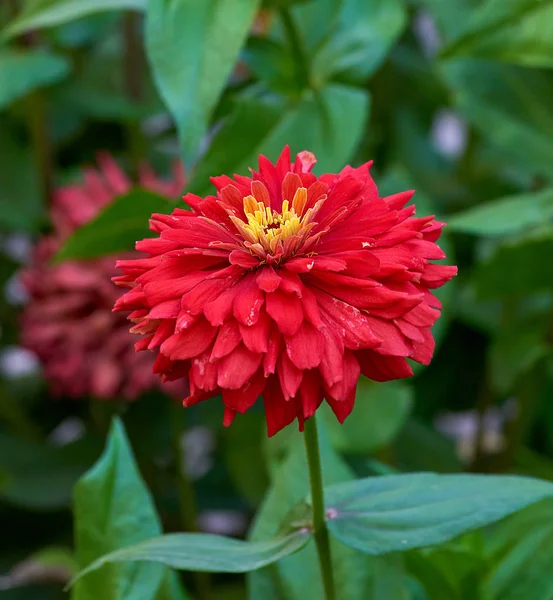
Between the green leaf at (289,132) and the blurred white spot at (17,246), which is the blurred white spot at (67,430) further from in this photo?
the green leaf at (289,132)

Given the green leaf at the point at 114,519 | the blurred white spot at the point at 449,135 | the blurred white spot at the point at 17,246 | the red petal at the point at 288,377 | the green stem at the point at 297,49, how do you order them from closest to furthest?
the red petal at the point at 288,377
the green leaf at the point at 114,519
the green stem at the point at 297,49
the blurred white spot at the point at 17,246
the blurred white spot at the point at 449,135

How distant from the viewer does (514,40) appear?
46 cm

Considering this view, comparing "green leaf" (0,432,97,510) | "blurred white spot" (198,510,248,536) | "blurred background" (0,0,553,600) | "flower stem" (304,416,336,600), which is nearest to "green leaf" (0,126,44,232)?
"blurred background" (0,0,553,600)

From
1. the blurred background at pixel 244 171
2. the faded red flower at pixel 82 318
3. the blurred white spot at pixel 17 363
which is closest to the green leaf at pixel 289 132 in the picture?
the blurred background at pixel 244 171

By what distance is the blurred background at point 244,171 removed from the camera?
37cm

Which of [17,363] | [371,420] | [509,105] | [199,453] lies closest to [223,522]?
[199,453]

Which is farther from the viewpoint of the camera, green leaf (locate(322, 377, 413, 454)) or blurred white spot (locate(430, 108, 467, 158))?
blurred white spot (locate(430, 108, 467, 158))

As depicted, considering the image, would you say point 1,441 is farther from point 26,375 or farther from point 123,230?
point 123,230

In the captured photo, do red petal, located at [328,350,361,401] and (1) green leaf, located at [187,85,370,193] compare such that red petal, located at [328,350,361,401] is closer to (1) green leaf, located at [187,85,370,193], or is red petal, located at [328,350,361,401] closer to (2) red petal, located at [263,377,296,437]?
(2) red petal, located at [263,377,296,437]

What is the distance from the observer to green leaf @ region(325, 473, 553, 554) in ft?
0.84

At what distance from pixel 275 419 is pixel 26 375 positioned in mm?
534

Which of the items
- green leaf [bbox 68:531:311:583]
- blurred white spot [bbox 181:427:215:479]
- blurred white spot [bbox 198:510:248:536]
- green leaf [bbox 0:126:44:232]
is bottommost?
blurred white spot [bbox 198:510:248:536]

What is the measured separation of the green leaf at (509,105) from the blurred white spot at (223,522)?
1.17 ft

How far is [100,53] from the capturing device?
73 cm
